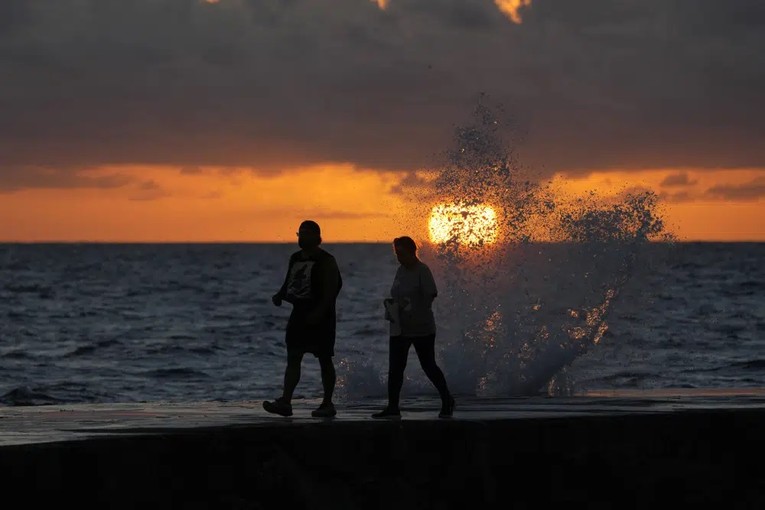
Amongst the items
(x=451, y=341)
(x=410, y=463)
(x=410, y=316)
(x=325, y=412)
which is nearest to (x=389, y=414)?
(x=325, y=412)

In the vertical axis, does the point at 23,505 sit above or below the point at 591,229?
below

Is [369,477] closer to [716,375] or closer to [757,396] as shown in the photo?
[757,396]

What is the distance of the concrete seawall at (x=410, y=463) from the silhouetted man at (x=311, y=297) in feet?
2.24

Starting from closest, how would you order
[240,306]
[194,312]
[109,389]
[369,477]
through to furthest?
[369,477]
[109,389]
[194,312]
[240,306]

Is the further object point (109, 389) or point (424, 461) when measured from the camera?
point (109, 389)

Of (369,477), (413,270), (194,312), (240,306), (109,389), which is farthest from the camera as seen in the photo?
(240,306)

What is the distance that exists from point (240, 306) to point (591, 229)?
1462 inches

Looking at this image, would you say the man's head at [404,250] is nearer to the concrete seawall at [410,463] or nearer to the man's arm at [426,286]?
the man's arm at [426,286]

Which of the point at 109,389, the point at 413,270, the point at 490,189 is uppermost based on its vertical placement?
the point at 490,189

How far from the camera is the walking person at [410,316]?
10398 millimetres

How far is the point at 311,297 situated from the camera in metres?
10.5

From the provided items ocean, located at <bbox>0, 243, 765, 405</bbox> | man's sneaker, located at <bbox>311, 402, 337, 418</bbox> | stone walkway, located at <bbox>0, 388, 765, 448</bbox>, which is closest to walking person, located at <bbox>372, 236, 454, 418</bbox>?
stone walkway, located at <bbox>0, 388, 765, 448</bbox>

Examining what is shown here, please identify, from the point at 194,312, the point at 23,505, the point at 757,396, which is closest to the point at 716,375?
the point at 757,396

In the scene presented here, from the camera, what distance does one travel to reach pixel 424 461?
9.16m
